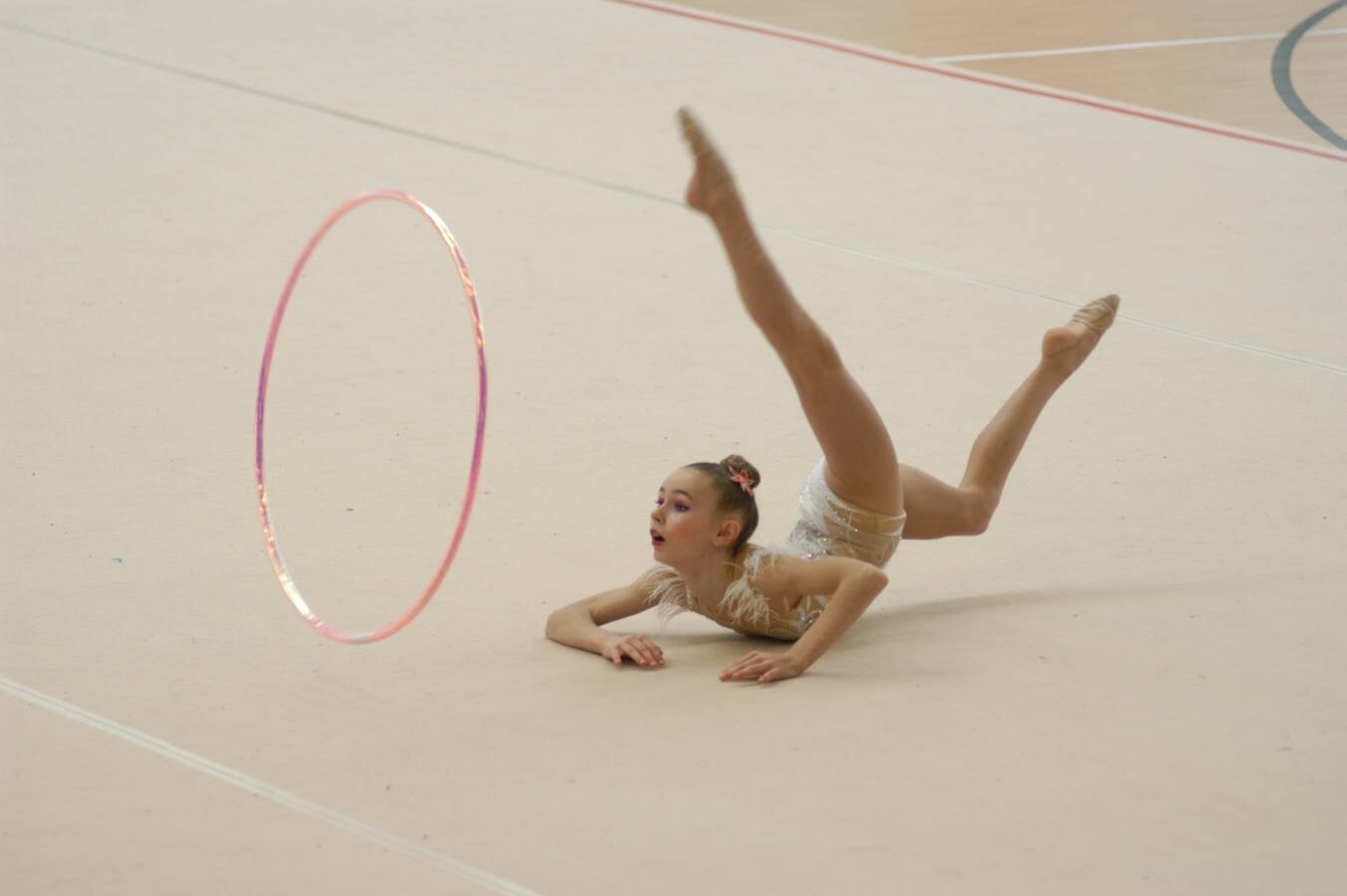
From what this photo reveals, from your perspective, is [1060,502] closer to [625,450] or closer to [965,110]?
[625,450]

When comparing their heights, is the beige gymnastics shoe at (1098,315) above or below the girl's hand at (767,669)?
above

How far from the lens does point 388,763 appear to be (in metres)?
2.32

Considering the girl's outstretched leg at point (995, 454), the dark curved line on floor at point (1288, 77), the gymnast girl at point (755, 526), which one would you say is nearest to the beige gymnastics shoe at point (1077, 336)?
the girl's outstretched leg at point (995, 454)

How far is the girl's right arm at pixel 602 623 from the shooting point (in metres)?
2.61

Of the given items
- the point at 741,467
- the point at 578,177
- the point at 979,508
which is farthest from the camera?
the point at 578,177

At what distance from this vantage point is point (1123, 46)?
7.30 m

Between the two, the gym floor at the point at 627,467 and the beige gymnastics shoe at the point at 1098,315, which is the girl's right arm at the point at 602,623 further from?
the beige gymnastics shoe at the point at 1098,315

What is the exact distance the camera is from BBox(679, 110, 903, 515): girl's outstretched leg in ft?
8.23

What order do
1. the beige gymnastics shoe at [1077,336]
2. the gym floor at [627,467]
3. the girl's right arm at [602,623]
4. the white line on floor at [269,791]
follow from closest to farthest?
the white line on floor at [269,791] → the gym floor at [627,467] → the girl's right arm at [602,623] → the beige gymnastics shoe at [1077,336]

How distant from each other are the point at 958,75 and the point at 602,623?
4.47 m

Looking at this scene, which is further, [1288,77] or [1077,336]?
[1288,77]

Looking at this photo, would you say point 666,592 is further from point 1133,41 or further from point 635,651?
point 1133,41

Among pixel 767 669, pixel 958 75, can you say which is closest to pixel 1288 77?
pixel 958 75

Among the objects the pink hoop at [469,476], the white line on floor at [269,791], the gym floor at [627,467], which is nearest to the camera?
the white line on floor at [269,791]
